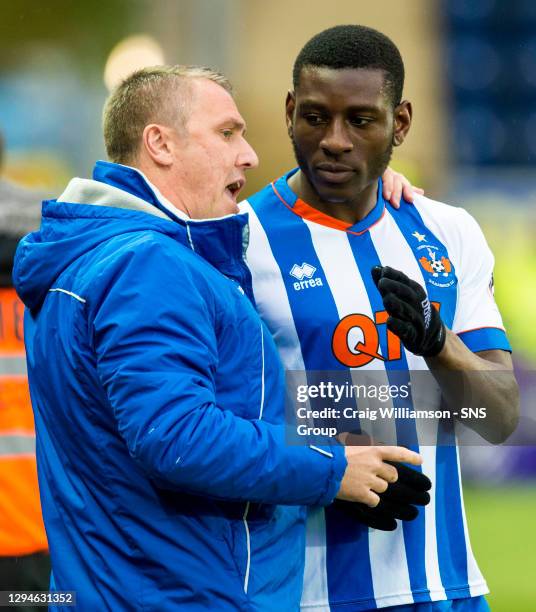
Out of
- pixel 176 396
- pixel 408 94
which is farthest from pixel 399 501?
pixel 408 94

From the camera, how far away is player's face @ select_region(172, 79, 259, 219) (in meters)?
2.17

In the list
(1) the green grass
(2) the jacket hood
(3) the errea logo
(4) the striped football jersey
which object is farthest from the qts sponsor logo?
(1) the green grass

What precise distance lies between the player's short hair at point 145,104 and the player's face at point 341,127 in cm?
26

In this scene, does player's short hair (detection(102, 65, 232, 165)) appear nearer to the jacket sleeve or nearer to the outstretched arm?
the jacket sleeve

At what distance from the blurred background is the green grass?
0.08 ft

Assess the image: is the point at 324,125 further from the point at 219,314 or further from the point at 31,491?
the point at 31,491

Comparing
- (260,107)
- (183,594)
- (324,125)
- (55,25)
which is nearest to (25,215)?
(324,125)

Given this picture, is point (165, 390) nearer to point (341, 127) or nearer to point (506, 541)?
point (341, 127)

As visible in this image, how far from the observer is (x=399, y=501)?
222cm

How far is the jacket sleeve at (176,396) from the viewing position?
182 cm

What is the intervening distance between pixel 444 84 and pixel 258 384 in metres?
10.3

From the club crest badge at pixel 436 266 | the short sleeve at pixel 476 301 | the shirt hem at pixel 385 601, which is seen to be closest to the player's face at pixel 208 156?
Answer: the club crest badge at pixel 436 266

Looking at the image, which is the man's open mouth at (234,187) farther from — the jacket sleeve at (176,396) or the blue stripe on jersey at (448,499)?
the blue stripe on jersey at (448,499)

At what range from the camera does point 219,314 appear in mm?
1973
